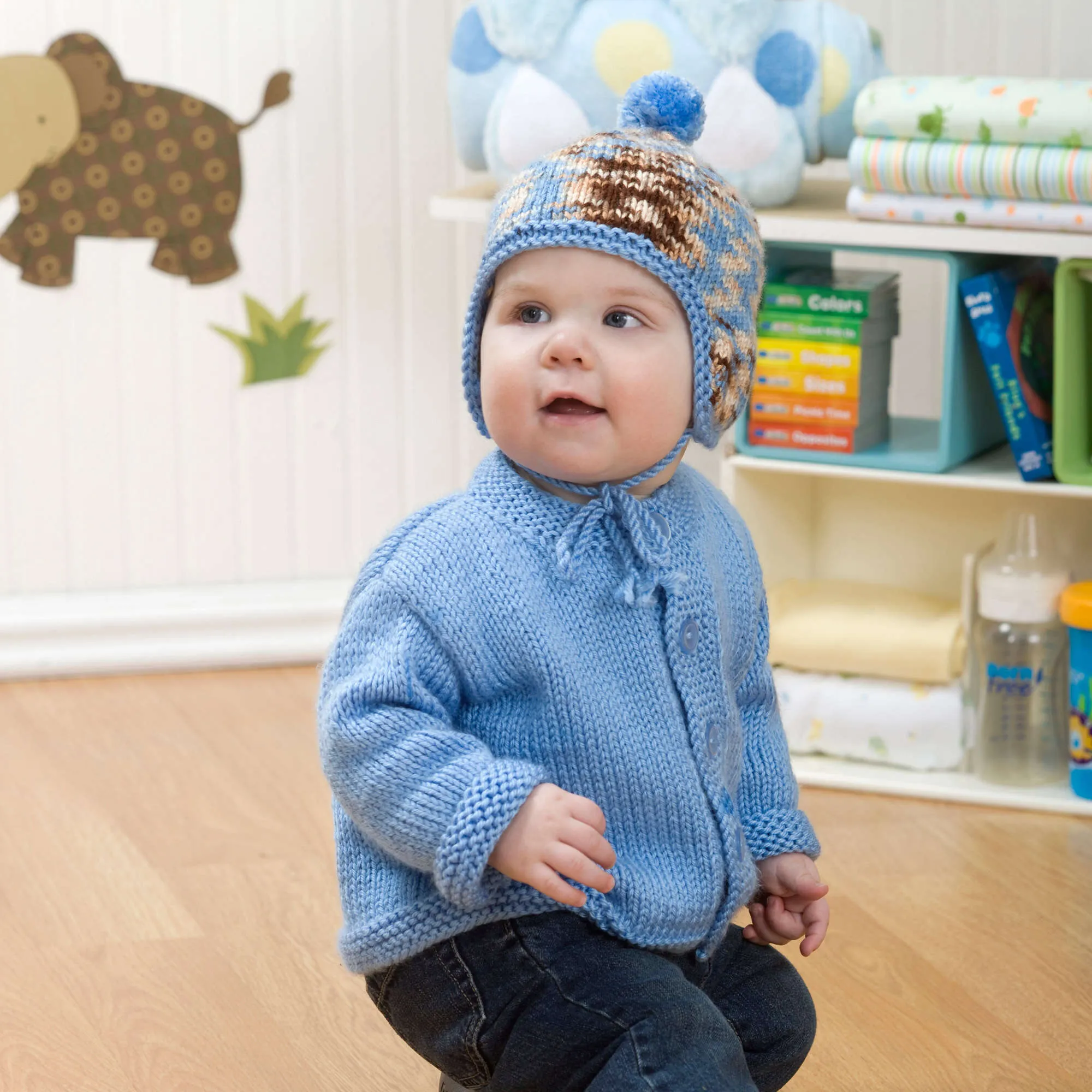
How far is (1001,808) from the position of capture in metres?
1.68

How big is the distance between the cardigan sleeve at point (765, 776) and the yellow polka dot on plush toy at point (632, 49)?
2.46 ft

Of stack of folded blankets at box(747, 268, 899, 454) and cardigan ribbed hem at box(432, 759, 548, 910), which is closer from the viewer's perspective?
cardigan ribbed hem at box(432, 759, 548, 910)

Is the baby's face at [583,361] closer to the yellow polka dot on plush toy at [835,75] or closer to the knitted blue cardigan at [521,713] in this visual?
the knitted blue cardigan at [521,713]

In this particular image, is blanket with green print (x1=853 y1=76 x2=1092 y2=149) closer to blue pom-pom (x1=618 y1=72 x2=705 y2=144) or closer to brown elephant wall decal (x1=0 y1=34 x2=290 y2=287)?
blue pom-pom (x1=618 y1=72 x2=705 y2=144)

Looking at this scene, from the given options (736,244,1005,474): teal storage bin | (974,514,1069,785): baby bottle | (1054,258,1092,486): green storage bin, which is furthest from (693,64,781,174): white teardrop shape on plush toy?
(974,514,1069,785): baby bottle

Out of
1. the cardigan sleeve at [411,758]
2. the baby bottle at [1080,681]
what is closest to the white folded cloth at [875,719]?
the baby bottle at [1080,681]

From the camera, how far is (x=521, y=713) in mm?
936

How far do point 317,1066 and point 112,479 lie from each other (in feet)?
3.53

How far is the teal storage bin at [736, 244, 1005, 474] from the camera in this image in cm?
164

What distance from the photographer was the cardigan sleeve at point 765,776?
1.04 metres

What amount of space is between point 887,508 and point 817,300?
0.30 m

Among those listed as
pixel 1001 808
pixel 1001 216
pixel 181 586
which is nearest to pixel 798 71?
pixel 1001 216

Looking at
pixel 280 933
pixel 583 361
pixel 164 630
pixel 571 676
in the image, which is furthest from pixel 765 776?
pixel 164 630

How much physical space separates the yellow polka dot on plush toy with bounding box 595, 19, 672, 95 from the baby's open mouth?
2.62 ft
